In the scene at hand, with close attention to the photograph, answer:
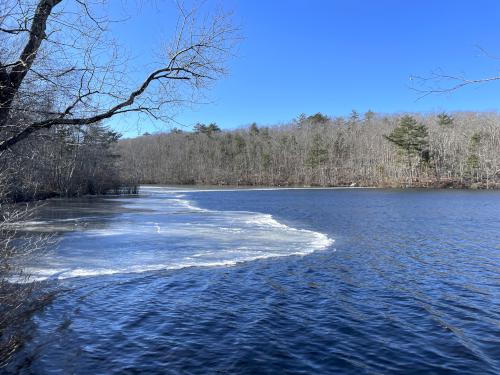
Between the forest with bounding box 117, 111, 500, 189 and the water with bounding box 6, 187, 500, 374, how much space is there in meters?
56.7

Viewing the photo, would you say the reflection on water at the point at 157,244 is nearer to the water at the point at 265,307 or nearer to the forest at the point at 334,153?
the water at the point at 265,307

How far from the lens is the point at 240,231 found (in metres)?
20.8

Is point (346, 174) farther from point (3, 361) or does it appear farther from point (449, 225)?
point (3, 361)

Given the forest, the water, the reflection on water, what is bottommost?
the water

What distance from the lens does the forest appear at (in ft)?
280

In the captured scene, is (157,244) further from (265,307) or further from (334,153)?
(334,153)

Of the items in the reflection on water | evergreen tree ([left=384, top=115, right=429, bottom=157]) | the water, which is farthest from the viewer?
evergreen tree ([left=384, top=115, right=429, bottom=157])

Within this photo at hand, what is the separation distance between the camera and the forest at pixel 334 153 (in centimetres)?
8544

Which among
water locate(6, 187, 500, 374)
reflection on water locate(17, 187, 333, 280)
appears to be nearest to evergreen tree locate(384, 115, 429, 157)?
reflection on water locate(17, 187, 333, 280)

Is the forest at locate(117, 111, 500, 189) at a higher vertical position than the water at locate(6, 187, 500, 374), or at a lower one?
higher

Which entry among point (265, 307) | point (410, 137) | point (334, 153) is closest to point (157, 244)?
point (265, 307)

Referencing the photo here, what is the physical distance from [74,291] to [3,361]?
399cm

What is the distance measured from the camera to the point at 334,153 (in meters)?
115

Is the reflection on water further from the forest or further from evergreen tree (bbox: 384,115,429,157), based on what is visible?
evergreen tree (bbox: 384,115,429,157)
